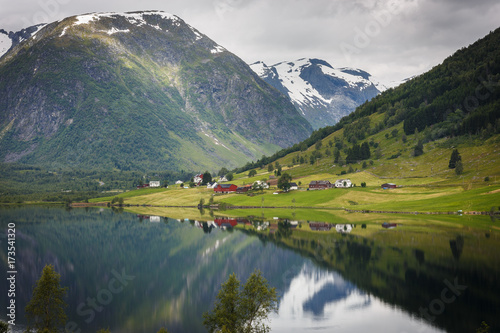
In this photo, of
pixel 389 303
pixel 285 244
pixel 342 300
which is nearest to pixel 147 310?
pixel 342 300

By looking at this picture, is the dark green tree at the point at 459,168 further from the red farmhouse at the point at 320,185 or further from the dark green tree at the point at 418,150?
the red farmhouse at the point at 320,185

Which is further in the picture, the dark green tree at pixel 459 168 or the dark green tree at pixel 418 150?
the dark green tree at pixel 418 150

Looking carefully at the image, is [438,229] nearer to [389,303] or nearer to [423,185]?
[389,303]

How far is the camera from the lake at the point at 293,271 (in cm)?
5097

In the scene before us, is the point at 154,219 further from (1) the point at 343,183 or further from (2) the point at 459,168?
(2) the point at 459,168

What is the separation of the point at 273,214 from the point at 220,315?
4299 inches

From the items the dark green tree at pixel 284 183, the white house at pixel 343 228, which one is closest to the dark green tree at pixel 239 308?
the white house at pixel 343 228

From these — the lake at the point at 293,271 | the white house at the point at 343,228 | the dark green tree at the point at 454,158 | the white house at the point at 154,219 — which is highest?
the dark green tree at the point at 454,158

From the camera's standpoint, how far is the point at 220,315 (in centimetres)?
4078

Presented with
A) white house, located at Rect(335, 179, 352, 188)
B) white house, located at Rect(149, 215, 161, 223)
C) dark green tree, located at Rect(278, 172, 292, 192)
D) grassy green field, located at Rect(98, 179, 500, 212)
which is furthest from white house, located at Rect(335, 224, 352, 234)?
dark green tree, located at Rect(278, 172, 292, 192)

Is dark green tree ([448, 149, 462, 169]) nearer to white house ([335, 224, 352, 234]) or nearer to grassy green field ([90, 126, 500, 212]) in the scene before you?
grassy green field ([90, 126, 500, 212])

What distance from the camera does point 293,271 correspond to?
74.6 m

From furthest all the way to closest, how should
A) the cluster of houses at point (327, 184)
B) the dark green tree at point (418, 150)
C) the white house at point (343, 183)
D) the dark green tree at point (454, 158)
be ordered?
the dark green tree at point (418, 150)
the cluster of houses at point (327, 184)
the white house at point (343, 183)
the dark green tree at point (454, 158)

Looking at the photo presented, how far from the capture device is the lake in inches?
2007
